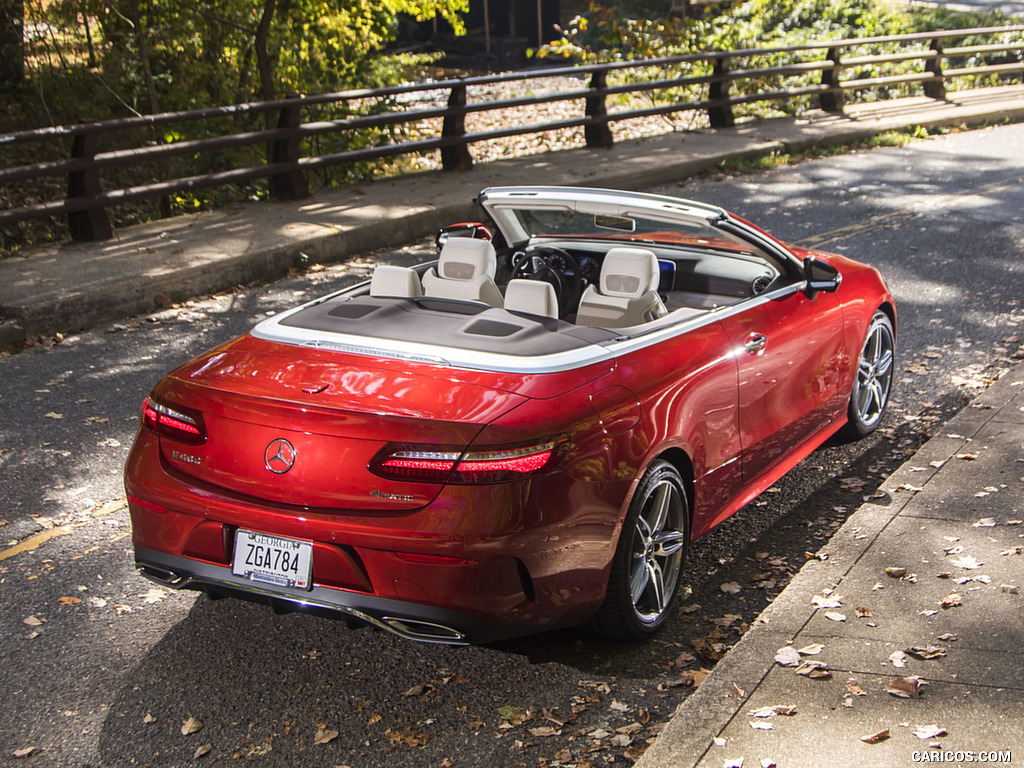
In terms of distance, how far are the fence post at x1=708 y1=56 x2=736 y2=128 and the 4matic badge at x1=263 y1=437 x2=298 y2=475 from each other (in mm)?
16431

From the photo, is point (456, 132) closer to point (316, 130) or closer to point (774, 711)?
point (316, 130)

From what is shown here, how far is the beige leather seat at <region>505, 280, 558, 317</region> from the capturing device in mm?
4418

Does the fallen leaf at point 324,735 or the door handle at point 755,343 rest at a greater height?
the door handle at point 755,343

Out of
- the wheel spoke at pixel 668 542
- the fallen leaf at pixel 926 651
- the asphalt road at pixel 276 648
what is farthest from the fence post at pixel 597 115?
the fallen leaf at pixel 926 651

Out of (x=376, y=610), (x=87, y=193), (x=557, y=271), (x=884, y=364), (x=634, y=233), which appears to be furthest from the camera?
(x=87, y=193)

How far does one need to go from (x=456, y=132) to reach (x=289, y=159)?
2844 millimetres

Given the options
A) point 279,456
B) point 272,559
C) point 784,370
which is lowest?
point 272,559

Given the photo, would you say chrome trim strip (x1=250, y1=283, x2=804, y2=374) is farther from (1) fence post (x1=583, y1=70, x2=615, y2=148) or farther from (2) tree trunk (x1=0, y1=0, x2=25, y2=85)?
(1) fence post (x1=583, y1=70, x2=615, y2=148)

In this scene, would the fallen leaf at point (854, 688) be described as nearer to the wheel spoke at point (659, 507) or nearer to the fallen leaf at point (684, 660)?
the fallen leaf at point (684, 660)

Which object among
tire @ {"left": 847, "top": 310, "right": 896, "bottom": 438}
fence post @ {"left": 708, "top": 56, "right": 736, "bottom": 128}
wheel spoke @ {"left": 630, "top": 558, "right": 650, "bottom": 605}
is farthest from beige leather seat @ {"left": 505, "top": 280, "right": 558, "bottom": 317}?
fence post @ {"left": 708, "top": 56, "right": 736, "bottom": 128}

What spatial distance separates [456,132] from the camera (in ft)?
48.8

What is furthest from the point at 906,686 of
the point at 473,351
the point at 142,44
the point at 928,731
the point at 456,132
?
the point at 142,44

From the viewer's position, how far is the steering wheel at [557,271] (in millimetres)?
5285

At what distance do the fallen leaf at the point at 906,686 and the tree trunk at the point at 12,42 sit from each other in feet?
48.1
